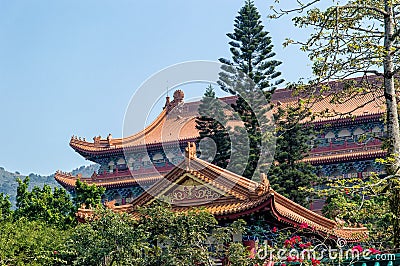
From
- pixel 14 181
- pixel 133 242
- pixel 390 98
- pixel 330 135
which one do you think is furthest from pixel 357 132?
pixel 14 181

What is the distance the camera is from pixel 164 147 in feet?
100

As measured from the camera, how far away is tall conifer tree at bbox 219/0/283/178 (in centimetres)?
2466

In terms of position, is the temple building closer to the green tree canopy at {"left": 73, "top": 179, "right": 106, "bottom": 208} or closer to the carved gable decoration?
the green tree canopy at {"left": 73, "top": 179, "right": 106, "bottom": 208}

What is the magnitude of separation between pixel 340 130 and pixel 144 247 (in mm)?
17871

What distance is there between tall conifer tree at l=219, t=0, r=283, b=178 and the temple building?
2244 millimetres

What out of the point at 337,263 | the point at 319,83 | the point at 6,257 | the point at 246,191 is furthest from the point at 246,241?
the point at 337,263

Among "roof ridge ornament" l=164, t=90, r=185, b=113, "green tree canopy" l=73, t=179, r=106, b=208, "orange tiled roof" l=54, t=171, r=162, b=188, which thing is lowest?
"green tree canopy" l=73, t=179, r=106, b=208

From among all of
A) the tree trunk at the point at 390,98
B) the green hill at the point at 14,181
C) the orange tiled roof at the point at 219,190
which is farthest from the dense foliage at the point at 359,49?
the green hill at the point at 14,181

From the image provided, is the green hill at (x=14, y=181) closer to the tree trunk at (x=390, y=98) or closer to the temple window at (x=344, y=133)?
the temple window at (x=344, y=133)

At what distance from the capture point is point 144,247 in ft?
37.3

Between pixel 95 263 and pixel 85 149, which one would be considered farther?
pixel 85 149

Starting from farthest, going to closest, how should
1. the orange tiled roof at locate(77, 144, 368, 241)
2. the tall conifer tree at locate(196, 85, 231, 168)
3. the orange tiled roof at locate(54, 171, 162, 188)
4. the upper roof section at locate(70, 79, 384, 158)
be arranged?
1. the upper roof section at locate(70, 79, 384, 158)
2. the orange tiled roof at locate(54, 171, 162, 188)
3. the tall conifer tree at locate(196, 85, 231, 168)
4. the orange tiled roof at locate(77, 144, 368, 241)

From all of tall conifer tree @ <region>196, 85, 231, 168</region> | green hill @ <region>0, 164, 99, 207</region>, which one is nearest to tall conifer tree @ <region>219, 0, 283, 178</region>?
tall conifer tree @ <region>196, 85, 231, 168</region>

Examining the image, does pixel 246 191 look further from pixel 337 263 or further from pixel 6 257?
pixel 337 263
